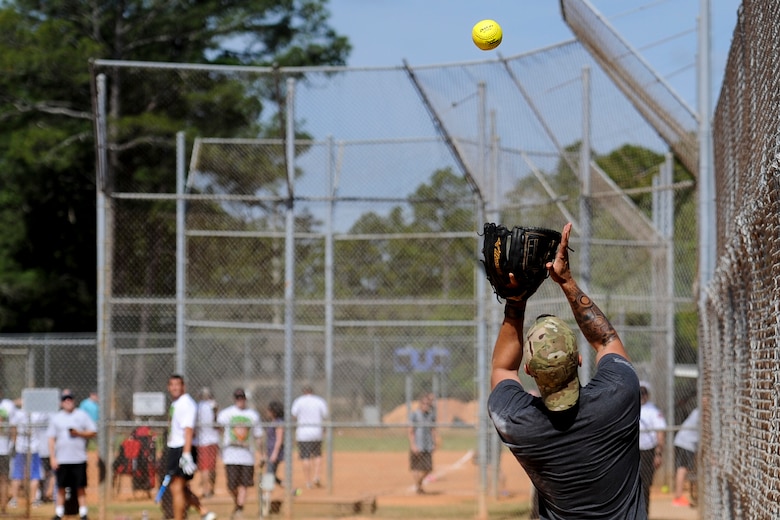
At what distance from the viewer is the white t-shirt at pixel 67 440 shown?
13195mm

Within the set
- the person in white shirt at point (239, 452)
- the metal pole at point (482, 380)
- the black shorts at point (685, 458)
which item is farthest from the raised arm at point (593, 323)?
the black shorts at point (685, 458)

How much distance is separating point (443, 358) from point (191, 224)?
6069 millimetres

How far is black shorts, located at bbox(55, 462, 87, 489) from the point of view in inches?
518

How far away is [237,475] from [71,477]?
2090 mm

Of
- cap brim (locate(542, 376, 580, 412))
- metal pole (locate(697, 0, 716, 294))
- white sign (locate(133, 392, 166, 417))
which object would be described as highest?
metal pole (locate(697, 0, 716, 294))

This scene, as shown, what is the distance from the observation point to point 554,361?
313 centimetres

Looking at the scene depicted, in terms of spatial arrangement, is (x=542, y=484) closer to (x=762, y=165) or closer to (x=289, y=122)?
(x=762, y=165)

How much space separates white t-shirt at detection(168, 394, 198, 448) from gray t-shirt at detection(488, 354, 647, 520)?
29.8 feet

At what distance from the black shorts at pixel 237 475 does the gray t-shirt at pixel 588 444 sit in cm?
1021

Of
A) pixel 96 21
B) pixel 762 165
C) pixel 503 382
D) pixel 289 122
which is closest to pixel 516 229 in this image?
pixel 503 382

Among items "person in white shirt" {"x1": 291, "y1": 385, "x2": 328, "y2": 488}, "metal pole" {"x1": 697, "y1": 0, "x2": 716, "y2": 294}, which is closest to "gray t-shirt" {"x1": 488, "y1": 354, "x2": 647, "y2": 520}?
"metal pole" {"x1": 697, "y1": 0, "x2": 716, "y2": 294}

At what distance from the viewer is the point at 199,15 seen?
3228cm

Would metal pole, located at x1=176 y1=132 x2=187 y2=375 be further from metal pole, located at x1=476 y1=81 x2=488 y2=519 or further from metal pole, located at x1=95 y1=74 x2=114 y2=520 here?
metal pole, located at x1=476 y1=81 x2=488 y2=519

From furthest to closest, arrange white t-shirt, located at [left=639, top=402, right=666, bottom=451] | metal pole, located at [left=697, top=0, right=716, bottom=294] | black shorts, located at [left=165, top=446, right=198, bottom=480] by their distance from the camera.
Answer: white t-shirt, located at [left=639, top=402, right=666, bottom=451] → black shorts, located at [left=165, top=446, right=198, bottom=480] → metal pole, located at [left=697, top=0, right=716, bottom=294]
